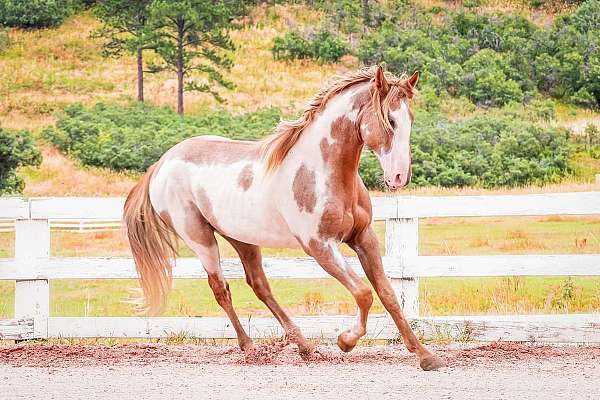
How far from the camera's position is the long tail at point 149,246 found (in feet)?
21.6

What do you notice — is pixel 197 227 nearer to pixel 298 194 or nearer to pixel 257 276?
pixel 257 276

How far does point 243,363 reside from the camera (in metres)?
5.86

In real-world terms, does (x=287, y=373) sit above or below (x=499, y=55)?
above

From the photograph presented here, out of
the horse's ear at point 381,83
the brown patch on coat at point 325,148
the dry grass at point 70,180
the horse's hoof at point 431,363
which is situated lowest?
the dry grass at point 70,180

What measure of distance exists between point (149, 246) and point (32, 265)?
0.92 metres

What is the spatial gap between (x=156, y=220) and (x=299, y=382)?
2.11m

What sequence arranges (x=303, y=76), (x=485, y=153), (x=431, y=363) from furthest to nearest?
(x=303, y=76), (x=485, y=153), (x=431, y=363)

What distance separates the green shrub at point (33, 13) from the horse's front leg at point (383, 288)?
117 feet

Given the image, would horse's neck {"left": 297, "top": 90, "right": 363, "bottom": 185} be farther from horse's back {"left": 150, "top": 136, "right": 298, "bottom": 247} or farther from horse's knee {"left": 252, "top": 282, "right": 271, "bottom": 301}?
horse's knee {"left": 252, "top": 282, "right": 271, "bottom": 301}

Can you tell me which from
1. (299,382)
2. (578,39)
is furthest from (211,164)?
(578,39)

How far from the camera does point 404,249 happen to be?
6.69 metres

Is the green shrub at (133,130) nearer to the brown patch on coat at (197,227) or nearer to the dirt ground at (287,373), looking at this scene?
the brown patch on coat at (197,227)

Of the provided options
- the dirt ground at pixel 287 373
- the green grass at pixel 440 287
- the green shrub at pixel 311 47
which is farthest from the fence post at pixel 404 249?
the green shrub at pixel 311 47

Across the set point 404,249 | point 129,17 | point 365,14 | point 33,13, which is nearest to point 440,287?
point 404,249
